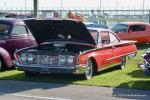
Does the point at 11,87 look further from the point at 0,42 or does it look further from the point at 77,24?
the point at 0,42

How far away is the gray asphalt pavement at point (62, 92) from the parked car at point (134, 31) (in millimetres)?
13608

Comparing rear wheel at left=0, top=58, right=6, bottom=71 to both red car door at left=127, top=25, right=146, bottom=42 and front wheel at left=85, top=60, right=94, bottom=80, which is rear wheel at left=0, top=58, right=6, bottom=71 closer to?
front wheel at left=85, top=60, right=94, bottom=80

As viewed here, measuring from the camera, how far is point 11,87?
11.4m

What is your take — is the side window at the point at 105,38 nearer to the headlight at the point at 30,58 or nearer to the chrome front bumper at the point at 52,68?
the chrome front bumper at the point at 52,68

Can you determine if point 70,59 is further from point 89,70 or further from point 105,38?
point 105,38

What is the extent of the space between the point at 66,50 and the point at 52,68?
89 cm

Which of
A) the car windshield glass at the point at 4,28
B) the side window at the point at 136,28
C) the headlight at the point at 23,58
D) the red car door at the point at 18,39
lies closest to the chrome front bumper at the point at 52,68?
the headlight at the point at 23,58

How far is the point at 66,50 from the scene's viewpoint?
1288cm

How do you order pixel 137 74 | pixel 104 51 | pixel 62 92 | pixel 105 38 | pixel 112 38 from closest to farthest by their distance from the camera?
pixel 62 92 < pixel 104 51 < pixel 137 74 < pixel 105 38 < pixel 112 38

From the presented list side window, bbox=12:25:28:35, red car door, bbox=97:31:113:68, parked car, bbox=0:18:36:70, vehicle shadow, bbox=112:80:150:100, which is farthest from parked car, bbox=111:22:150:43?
vehicle shadow, bbox=112:80:150:100

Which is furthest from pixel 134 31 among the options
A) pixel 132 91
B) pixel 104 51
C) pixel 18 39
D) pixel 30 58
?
pixel 132 91

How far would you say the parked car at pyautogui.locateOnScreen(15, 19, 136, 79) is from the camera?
40.1 ft

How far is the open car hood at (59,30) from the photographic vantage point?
498 inches

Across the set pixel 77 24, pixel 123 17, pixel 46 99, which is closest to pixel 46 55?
pixel 77 24
